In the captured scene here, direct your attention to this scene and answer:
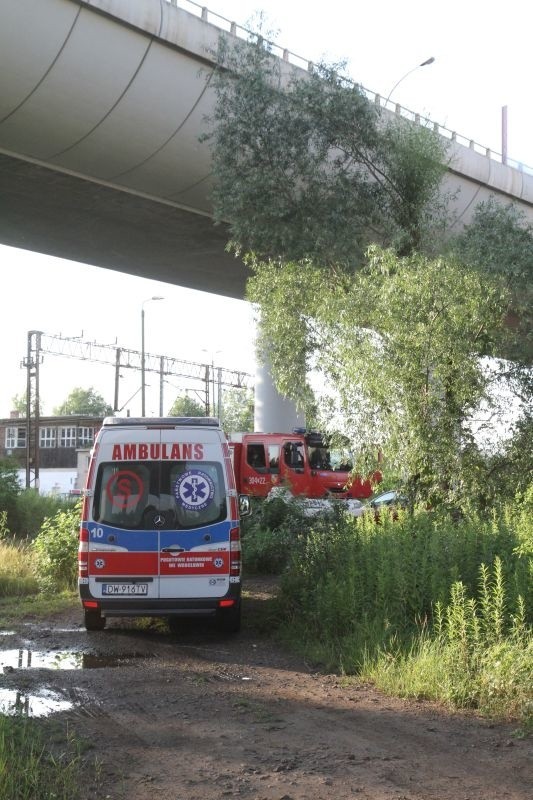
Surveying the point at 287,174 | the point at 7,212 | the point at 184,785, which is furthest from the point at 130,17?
the point at 184,785

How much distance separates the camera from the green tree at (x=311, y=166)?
1562cm

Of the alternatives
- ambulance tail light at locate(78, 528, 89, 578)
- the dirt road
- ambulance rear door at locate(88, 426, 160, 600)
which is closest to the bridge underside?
ambulance rear door at locate(88, 426, 160, 600)

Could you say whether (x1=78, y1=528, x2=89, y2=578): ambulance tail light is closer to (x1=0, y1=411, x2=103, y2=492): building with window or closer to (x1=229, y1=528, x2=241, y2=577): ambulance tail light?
(x1=229, y1=528, x2=241, y2=577): ambulance tail light

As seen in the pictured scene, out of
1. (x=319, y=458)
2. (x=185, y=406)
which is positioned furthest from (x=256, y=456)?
(x=185, y=406)

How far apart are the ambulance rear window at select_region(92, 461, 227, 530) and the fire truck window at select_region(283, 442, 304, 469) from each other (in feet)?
57.3

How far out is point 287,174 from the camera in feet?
52.2

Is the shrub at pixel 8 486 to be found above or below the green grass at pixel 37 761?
above

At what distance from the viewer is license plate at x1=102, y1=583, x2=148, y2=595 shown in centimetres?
936

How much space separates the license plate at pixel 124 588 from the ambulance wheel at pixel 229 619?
32.8 inches

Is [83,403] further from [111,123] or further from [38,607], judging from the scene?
[38,607]

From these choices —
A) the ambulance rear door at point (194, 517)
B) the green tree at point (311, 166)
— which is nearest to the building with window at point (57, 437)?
the green tree at point (311, 166)

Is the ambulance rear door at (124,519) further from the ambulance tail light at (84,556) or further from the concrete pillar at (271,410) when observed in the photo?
the concrete pillar at (271,410)

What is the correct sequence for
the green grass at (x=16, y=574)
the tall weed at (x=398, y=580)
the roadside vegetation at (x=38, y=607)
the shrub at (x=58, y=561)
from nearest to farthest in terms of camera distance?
the roadside vegetation at (x=38, y=607) < the tall weed at (x=398, y=580) < the shrub at (x=58, y=561) < the green grass at (x=16, y=574)

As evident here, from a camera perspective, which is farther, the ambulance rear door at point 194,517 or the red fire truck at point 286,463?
the red fire truck at point 286,463
